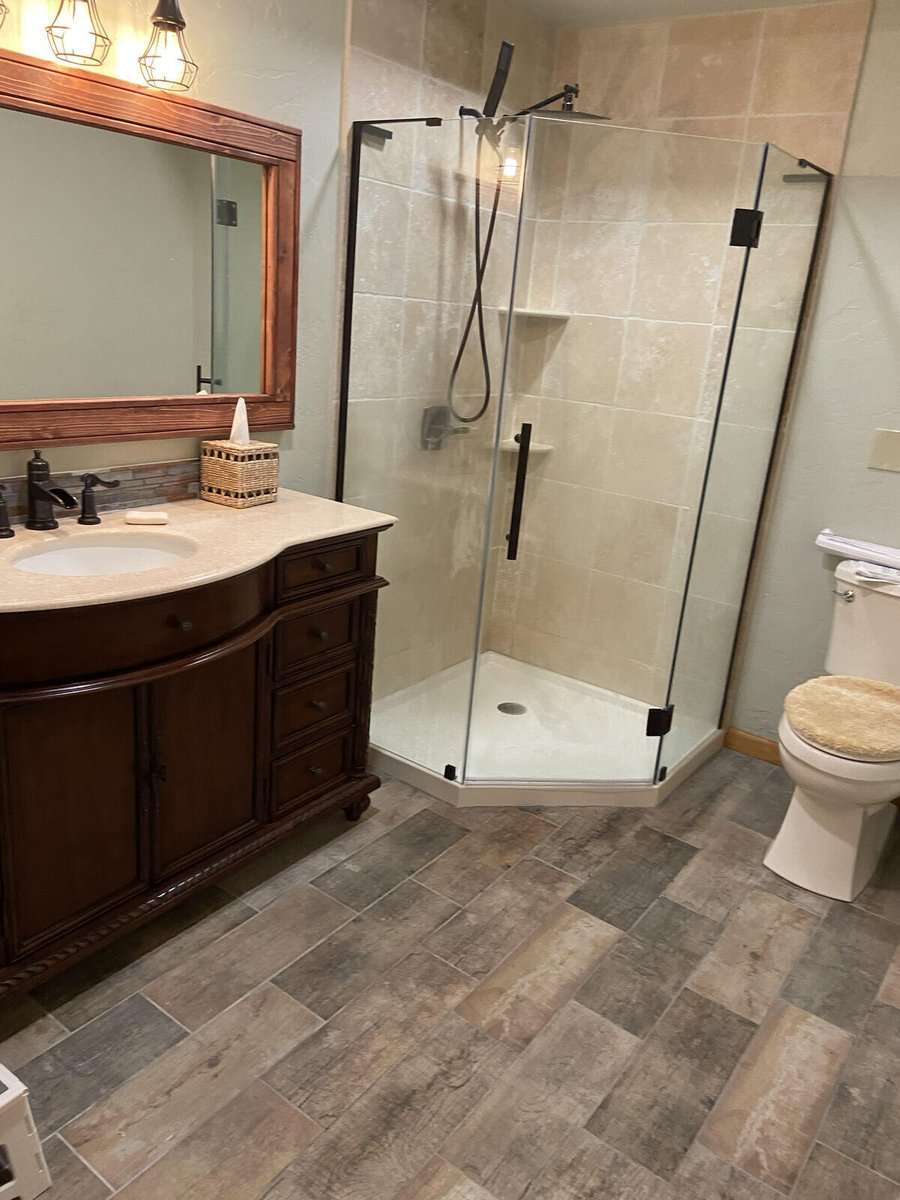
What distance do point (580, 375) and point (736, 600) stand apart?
0.93 meters

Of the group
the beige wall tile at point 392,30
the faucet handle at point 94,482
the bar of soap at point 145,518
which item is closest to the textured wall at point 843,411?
the beige wall tile at point 392,30

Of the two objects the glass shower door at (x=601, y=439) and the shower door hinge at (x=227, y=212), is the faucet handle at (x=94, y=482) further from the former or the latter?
the glass shower door at (x=601, y=439)

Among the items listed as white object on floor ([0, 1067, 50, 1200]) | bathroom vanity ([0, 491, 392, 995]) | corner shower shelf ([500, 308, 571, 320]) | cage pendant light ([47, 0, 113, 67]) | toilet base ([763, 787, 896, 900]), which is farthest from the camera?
corner shower shelf ([500, 308, 571, 320])

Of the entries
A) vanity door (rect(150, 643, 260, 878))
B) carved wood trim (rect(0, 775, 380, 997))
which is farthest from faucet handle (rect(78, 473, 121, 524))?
carved wood trim (rect(0, 775, 380, 997))

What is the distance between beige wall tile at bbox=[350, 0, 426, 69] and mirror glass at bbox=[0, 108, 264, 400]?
1.66ft

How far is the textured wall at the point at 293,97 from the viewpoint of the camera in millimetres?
1861

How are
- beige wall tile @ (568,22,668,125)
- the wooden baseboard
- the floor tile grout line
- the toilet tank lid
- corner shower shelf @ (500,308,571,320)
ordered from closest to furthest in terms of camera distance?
the floor tile grout line < corner shower shelf @ (500,308,571,320) < the toilet tank lid < beige wall tile @ (568,22,668,125) < the wooden baseboard

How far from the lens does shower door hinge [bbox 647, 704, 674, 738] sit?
2754 millimetres

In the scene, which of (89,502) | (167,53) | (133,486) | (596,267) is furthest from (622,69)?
(89,502)

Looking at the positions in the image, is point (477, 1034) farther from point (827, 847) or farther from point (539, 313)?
point (539, 313)

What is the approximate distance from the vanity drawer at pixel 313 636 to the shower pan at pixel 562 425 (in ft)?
1.54

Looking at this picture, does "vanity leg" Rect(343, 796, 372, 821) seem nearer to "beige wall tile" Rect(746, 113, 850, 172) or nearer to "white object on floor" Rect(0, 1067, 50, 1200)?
"white object on floor" Rect(0, 1067, 50, 1200)

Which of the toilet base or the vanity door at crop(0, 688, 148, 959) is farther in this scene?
the toilet base

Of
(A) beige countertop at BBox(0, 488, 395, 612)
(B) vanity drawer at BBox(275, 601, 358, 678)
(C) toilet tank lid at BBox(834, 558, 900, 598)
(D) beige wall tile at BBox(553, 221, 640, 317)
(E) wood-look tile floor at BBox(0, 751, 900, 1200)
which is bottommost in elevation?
(E) wood-look tile floor at BBox(0, 751, 900, 1200)
